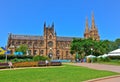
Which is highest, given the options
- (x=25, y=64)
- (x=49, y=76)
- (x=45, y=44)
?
(x=45, y=44)

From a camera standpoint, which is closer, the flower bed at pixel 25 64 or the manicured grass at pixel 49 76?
the manicured grass at pixel 49 76

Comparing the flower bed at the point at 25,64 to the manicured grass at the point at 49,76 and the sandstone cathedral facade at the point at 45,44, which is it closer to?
the manicured grass at the point at 49,76

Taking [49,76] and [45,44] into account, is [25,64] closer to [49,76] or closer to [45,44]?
[49,76]

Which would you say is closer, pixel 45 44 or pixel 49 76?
pixel 49 76

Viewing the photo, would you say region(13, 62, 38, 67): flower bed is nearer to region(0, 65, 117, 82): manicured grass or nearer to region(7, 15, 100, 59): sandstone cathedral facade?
region(0, 65, 117, 82): manicured grass

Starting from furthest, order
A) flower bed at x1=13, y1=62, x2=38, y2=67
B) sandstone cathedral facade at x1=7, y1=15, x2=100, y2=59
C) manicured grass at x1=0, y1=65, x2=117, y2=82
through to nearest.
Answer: sandstone cathedral facade at x1=7, y1=15, x2=100, y2=59, flower bed at x1=13, y1=62, x2=38, y2=67, manicured grass at x1=0, y1=65, x2=117, y2=82

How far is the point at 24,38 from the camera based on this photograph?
404ft

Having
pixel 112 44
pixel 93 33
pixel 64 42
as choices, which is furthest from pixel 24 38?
pixel 112 44

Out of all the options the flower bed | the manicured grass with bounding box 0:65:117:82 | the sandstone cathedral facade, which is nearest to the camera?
the manicured grass with bounding box 0:65:117:82

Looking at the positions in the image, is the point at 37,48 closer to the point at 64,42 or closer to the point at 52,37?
the point at 52,37

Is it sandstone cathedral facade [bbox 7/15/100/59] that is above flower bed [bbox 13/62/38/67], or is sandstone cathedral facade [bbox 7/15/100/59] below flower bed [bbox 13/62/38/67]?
above

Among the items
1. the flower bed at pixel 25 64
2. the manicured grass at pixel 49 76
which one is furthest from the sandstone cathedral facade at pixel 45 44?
the manicured grass at pixel 49 76

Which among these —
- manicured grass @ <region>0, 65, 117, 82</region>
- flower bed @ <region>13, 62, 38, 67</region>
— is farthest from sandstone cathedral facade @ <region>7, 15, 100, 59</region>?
manicured grass @ <region>0, 65, 117, 82</region>

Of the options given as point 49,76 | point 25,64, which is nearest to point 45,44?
point 25,64
